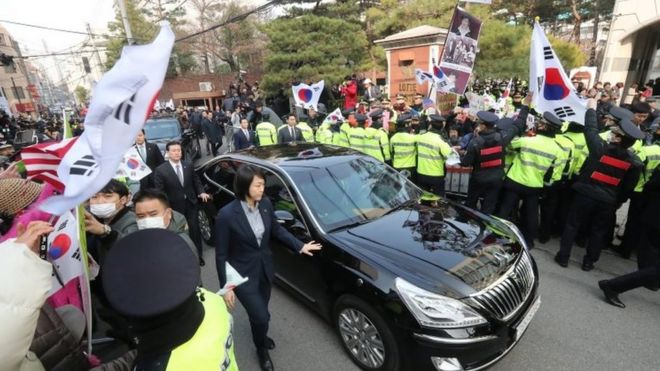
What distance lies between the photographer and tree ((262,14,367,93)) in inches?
645

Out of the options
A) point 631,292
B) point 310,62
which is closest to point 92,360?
point 631,292

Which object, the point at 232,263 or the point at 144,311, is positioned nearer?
the point at 144,311

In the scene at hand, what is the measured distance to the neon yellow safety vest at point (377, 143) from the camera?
6316mm

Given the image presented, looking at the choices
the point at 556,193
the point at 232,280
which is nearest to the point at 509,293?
the point at 232,280

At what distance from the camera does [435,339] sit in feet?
7.84

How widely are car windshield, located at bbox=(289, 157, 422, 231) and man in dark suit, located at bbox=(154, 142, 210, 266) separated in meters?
1.70

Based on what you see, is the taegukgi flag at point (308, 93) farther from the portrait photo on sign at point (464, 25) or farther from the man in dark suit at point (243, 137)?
the portrait photo on sign at point (464, 25)

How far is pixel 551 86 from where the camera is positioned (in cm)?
464

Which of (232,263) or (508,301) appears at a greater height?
(232,263)

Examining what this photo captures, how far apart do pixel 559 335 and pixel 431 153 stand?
112 inches

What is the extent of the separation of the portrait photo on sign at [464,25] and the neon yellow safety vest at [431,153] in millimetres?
3102

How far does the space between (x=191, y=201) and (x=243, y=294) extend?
2.34 meters

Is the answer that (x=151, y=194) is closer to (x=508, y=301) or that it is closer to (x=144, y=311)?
(x=144, y=311)

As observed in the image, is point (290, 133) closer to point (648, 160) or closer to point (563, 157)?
point (563, 157)
